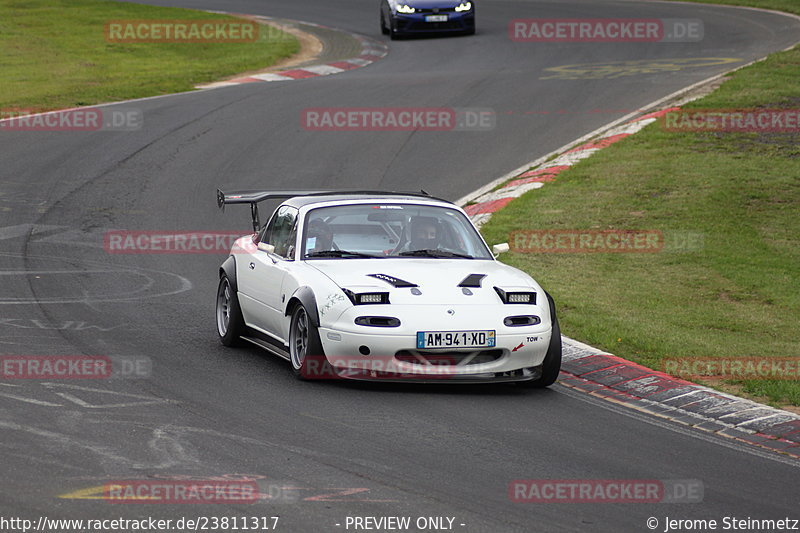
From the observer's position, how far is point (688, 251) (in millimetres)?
13852

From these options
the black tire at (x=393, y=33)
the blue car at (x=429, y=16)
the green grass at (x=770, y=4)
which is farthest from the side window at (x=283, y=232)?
the green grass at (x=770, y=4)

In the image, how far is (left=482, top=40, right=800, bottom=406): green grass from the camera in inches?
414

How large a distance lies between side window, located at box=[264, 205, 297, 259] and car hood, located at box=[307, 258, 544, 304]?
540mm

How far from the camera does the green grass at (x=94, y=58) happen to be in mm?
24812

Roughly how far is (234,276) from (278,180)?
759 centimetres

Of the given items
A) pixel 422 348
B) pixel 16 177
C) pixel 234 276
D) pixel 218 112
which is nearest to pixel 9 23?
pixel 218 112

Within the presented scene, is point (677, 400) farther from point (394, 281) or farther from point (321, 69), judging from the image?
point (321, 69)

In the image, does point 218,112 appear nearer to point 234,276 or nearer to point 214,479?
point 234,276

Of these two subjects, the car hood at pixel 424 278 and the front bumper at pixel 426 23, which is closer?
the car hood at pixel 424 278

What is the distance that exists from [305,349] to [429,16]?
79.1 ft

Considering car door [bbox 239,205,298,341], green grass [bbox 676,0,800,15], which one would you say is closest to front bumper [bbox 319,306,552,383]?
car door [bbox 239,205,298,341]

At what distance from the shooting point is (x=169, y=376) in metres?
8.73

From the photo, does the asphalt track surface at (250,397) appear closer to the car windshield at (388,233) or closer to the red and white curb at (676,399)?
the red and white curb at (676,399)

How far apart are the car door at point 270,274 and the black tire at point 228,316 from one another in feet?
0.23
